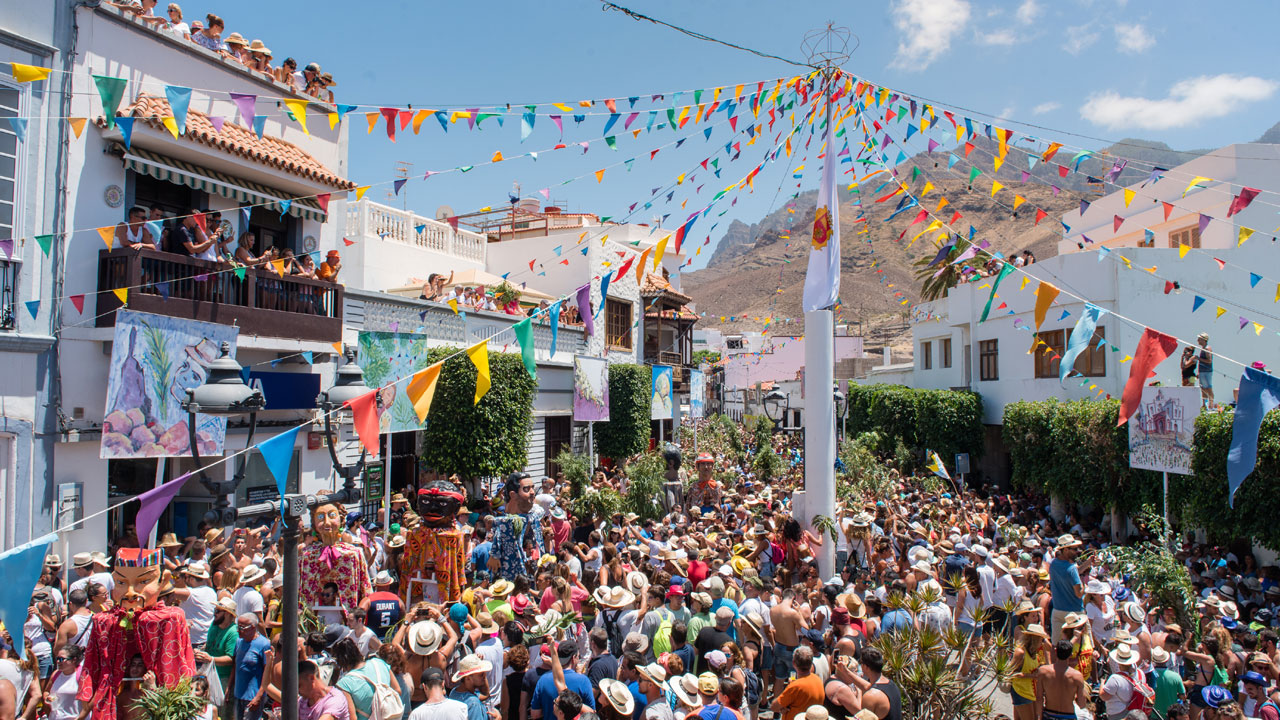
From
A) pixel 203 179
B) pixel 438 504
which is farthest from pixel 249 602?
pixel 203 179

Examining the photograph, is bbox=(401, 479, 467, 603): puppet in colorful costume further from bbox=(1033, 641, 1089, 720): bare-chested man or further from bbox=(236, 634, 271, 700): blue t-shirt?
bbox=(1033, 641, 1089, 720): bare-chested man

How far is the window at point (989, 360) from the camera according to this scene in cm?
2411

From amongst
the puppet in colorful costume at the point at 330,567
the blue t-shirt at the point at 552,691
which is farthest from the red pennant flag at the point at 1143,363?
the puppet in colorful costume at the point at 330,567

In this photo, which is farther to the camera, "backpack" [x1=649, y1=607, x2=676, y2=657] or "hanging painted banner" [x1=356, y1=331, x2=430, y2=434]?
"hanging painted banner" [x1=356, y1=331, x2=430, y2=434]

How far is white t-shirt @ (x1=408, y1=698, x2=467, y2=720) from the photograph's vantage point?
15.5ft

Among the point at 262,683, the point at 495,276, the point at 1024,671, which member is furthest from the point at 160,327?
the point at 495,276

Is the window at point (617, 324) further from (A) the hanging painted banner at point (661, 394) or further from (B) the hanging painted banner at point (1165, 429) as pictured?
(B) the hanging painted banner at point (1165, 429)

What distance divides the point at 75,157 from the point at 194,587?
6.56 m

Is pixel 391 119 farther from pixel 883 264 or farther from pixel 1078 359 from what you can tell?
pixel 883 264

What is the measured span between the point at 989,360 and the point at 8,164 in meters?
24.4

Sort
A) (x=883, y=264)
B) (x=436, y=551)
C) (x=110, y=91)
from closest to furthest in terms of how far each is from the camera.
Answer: (x=110, y=91) → (x=436, y=551) → (x=883, y=264)

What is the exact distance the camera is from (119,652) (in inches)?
207

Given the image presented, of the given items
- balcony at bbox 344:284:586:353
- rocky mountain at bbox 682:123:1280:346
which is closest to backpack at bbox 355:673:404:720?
balcony at bbox 344:284:586:353

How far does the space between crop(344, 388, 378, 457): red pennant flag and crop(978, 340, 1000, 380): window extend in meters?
21.8
